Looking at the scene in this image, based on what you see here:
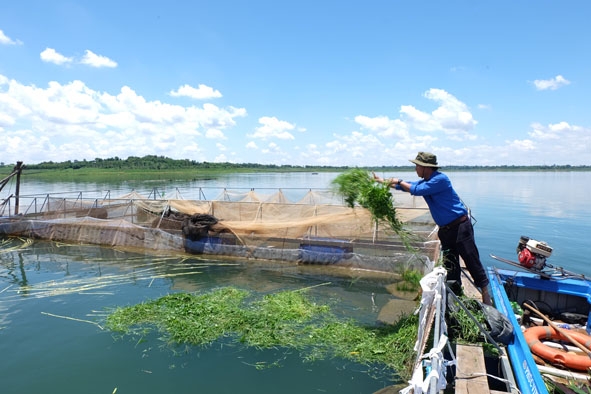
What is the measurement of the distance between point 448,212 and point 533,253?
2190 millimetres

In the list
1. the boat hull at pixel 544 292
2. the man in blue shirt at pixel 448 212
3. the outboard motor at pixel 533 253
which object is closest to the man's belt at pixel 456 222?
the man in blue shirt at pixel 448 212

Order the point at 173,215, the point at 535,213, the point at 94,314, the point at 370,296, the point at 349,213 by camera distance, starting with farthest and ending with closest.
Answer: the point at 535,213
the point at 173,215
the point at 349,213
the point at 370,296
the point at 94,314

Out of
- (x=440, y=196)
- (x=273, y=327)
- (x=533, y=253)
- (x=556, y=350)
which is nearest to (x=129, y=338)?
(x=273, y=327)

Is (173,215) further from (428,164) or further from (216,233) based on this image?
(428,164)

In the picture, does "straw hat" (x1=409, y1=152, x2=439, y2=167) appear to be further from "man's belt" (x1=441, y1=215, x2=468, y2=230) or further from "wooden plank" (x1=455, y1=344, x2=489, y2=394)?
"wooden plank" (x1=455, y1=344, x2=489, y2=394)

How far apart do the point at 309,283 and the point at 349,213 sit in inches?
80.0

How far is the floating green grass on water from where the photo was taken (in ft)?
16.4

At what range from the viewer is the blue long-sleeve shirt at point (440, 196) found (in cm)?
431

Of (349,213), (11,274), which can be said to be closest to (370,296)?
(349,213)

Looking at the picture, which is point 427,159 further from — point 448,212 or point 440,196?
point 448,212

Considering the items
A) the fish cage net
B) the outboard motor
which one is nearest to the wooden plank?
the outboard motor

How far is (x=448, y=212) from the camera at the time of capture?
14.5 ft

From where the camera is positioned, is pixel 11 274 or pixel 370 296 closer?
pixel 370 296

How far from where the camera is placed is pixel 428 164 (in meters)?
4.46
